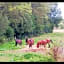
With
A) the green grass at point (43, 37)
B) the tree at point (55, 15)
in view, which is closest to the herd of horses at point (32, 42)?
the green grass at point (43, 37)

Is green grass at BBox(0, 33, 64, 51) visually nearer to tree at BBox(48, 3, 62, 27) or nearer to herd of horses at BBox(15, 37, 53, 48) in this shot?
herd of horses at BBox(15, 37, 53, 48)

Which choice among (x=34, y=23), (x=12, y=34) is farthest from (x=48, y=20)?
(x=12, y=34)

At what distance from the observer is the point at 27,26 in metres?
3.13

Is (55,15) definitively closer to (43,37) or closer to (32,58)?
(43,37)

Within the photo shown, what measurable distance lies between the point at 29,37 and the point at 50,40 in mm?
288

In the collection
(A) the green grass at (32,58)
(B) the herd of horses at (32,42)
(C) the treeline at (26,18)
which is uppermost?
(C) the treeline at (26,18)

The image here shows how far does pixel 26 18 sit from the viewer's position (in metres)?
3.12

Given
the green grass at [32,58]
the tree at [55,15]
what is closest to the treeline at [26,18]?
the tree at [55,15]

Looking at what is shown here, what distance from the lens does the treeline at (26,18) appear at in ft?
10.2

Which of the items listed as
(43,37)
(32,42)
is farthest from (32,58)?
(43,37)

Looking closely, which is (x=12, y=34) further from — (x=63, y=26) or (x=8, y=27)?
(x=63, y=26)

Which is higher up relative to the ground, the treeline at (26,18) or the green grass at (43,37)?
the treeline at (26,18)

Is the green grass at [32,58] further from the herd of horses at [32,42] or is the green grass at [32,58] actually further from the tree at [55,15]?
the tree at [55,15]

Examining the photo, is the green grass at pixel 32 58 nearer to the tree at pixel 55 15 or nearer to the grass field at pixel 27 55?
the grass field at pixel 27 55
